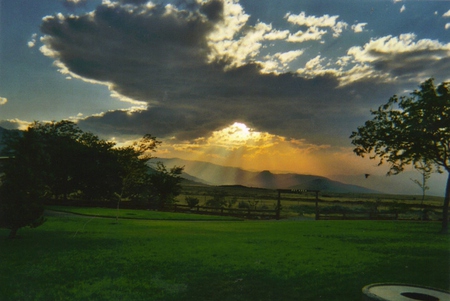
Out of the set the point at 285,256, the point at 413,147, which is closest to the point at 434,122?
the point at 413,147

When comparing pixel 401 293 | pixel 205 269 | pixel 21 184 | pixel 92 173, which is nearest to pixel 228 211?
pixel 92 173

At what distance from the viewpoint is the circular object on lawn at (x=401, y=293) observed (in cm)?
727

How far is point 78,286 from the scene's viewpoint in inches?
394

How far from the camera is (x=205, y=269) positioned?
484 inches

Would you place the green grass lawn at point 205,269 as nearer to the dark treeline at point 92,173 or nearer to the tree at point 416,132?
the tree at point 416,132

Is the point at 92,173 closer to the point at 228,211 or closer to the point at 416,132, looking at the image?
the point at 228,211

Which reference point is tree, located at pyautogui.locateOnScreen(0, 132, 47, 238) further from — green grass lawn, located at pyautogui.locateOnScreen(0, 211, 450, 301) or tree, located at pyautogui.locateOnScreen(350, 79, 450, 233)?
tree, located at pyautogui.locateOnScreen(350, 79, 450, 233)

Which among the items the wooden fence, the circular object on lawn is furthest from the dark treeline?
the circular object on lawn

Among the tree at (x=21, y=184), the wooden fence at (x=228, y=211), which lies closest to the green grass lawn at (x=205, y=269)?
the tree at (x=21, y=184)

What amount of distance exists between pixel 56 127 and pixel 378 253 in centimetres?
6524

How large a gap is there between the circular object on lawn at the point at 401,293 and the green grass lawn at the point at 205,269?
1583mm

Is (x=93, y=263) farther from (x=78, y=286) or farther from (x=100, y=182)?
(x=100, y=182)

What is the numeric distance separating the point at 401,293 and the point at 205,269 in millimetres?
6496

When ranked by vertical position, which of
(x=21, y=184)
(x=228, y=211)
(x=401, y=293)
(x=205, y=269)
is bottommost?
(x=228, y=211)
